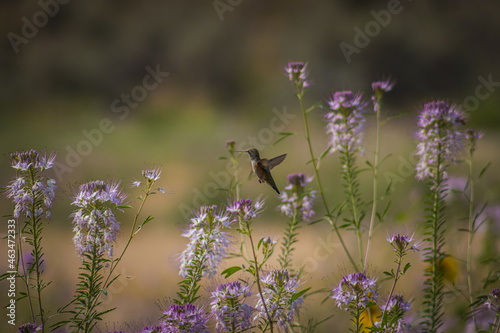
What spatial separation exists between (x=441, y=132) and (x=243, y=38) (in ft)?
25.6

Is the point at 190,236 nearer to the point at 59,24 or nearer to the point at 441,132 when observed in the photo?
the point at 441,132

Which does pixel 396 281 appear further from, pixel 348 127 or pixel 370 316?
pixel 348 127

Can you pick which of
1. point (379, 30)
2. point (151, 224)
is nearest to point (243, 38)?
point (379, 30)

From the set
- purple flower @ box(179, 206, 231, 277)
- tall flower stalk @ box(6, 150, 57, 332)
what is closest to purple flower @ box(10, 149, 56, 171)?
tall flower stalk @ box(6, 150, 57, 332)

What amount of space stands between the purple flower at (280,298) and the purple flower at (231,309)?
0.05 m

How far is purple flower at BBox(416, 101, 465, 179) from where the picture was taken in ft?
5.21

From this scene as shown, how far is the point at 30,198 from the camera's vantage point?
3.91 feet

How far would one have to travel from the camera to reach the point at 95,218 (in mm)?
1183
